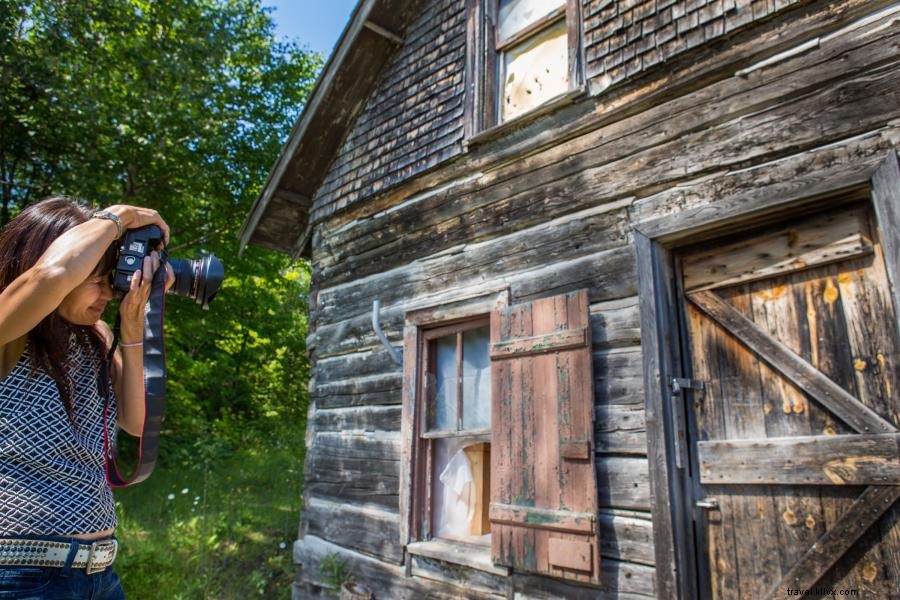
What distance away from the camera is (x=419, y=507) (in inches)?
174

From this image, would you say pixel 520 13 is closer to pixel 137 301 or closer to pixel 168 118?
pixel 137 301

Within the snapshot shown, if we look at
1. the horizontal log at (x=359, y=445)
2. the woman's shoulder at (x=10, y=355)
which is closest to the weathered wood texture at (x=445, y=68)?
the horizontal log at (x=359, y=445)

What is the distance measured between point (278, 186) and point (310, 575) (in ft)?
12.3

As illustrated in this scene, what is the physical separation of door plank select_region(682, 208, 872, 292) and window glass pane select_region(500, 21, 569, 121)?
1.75m

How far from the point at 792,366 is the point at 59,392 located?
2.98 meters

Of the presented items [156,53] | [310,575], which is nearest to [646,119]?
[310,575]

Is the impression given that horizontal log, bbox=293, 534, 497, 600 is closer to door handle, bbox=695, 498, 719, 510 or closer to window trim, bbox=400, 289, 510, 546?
window trim, bbox=400, 289, 510, 546

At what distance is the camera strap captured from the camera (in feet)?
5.41

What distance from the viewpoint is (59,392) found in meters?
1.57

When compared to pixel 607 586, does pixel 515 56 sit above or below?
above

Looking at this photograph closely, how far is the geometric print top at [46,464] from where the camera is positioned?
4.57 ft

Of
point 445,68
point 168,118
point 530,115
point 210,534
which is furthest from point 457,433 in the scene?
point 168,118

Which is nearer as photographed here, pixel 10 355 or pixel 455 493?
pixel 10 355

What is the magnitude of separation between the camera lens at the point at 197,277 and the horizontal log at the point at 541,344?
213 centimetres
